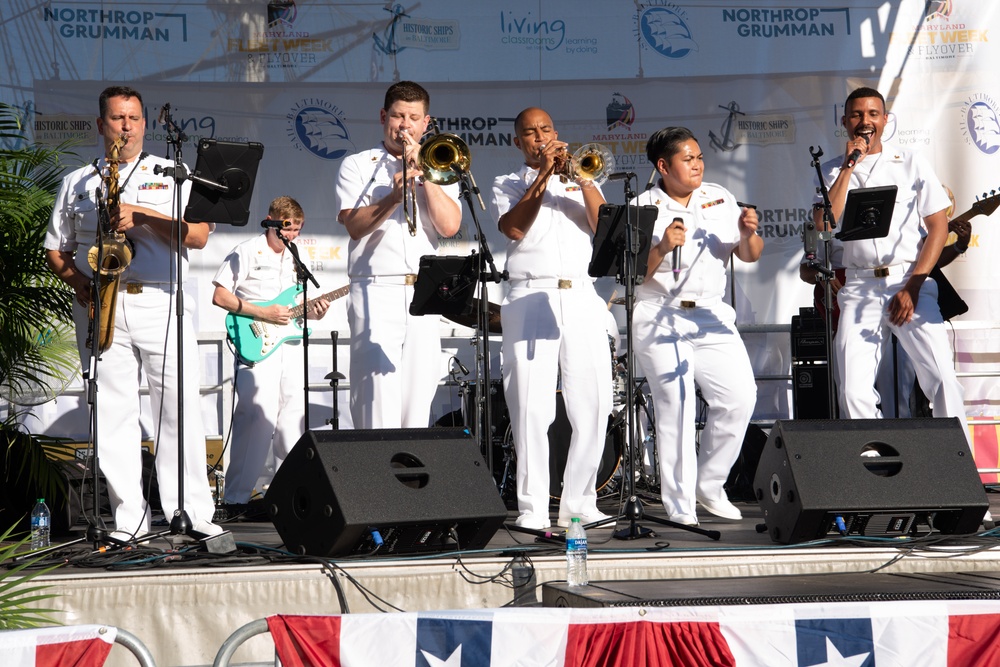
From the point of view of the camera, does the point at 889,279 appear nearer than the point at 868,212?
No

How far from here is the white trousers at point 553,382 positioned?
5.33 metres

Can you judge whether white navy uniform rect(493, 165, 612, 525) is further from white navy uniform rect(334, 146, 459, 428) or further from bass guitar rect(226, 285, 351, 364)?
bass guitar rect(226, 285, 351, 364)

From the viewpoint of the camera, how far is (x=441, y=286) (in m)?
5.09

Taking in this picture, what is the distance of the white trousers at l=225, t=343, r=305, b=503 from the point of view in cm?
689

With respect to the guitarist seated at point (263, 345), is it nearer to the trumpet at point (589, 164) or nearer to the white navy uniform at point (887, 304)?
the trumpet at point (589, 164)

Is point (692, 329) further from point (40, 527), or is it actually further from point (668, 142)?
point (40, 527)

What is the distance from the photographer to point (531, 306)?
5348 mm

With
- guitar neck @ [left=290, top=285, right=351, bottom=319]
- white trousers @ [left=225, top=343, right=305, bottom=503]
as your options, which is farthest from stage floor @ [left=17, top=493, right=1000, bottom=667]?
guitar neck @ [left=290, top=285, right=351, bottom=319]

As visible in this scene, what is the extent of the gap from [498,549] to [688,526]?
108 cm


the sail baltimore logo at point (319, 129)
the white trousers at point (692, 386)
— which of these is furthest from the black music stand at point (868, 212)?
the sail baltimore logo at point (319, 129)

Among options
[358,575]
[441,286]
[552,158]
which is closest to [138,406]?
[441,286]

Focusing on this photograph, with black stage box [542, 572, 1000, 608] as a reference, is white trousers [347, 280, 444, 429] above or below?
above

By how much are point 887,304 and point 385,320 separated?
268cm

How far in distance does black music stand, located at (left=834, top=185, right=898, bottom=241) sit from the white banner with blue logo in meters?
3.13
